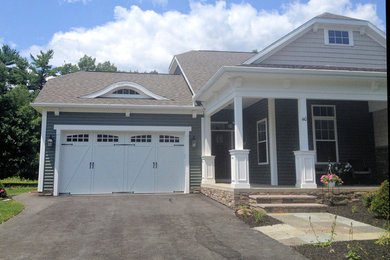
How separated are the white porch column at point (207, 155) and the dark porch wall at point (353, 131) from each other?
3.52 m

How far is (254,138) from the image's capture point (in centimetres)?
1189

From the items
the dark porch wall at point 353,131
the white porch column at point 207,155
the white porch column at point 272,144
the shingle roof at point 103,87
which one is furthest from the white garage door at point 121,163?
the dark porch wall at point 353,131

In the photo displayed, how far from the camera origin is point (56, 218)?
7250 millimetres

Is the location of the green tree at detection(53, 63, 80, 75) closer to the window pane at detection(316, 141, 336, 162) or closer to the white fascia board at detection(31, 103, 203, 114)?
the white fascia board at detection(31, 103, 203, 114)

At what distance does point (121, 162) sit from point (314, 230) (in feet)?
25.1

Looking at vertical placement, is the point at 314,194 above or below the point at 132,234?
above

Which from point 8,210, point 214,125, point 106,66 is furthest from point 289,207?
point 106,66

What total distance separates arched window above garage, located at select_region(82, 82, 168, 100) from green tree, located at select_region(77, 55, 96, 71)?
24319 mm

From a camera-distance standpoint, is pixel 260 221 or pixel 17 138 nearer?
pixel 260 221

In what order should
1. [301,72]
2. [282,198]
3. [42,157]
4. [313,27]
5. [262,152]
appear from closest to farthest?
[282,198] → [301,72] → [313,27] → [42,157] → [262,152]

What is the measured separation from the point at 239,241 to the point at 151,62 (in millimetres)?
33699

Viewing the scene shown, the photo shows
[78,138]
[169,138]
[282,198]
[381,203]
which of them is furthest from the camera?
[169,138]

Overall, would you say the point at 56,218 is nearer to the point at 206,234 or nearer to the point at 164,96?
the point at 206,234

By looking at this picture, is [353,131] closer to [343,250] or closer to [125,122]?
[343,250]
